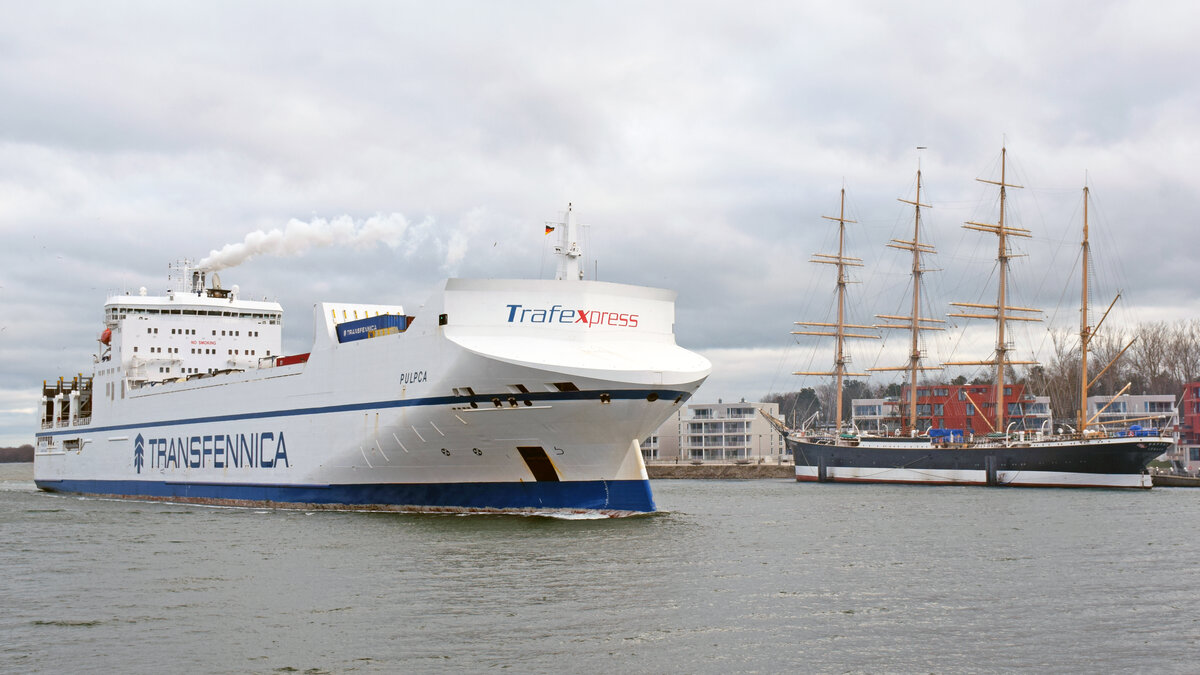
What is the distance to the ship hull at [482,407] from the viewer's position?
27.5 meters

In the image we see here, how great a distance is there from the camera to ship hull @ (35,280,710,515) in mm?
27500

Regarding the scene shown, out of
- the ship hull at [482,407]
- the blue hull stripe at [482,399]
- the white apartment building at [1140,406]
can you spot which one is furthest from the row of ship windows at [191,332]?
the white apartment building at [1140,406]

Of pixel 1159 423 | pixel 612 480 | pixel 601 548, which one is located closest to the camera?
pixel 601 548

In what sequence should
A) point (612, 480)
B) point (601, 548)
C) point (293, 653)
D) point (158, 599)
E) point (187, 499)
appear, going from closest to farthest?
point (293, 653) → point (158, 599) → point (601, 548) → point (612, 480) → point (187, 499)

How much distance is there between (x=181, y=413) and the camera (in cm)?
4147

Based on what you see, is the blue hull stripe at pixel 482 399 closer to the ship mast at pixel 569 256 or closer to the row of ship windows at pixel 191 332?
the ship mast at pixel 569 256

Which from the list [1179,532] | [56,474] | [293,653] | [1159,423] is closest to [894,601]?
[293,653]

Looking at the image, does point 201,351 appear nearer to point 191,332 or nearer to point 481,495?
point 191,332

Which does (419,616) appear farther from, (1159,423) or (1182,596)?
(1159,423)

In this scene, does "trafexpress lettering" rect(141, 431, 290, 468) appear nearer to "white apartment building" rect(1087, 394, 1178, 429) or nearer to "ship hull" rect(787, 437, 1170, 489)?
"ship hull" rect(787, 437, 1170, 489)

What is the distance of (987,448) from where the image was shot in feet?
226

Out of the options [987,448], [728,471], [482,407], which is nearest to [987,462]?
[987,448]

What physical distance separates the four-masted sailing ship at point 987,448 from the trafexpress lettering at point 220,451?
160 feet

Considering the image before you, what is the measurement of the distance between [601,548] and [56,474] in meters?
41.0
